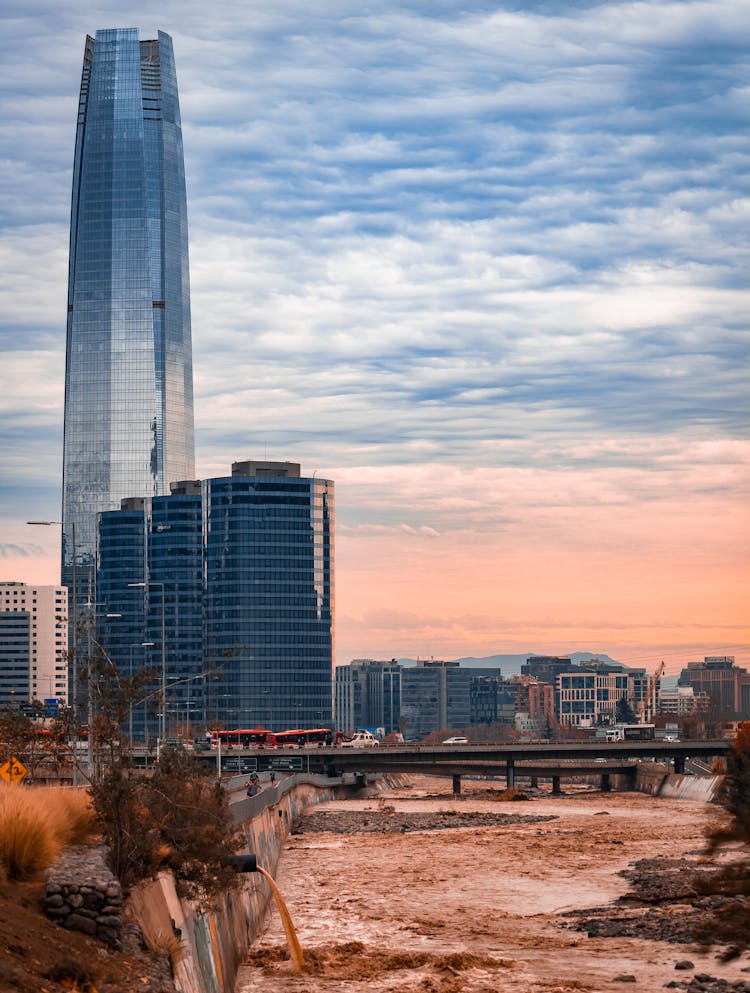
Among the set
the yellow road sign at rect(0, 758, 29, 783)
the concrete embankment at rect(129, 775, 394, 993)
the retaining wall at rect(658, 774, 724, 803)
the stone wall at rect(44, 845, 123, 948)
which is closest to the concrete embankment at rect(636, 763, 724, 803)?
the retaining wall at rect(658, 774, 724, 803)

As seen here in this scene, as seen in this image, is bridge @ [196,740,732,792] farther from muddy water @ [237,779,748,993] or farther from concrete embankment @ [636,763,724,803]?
muddy water @ [237,779,748,993]

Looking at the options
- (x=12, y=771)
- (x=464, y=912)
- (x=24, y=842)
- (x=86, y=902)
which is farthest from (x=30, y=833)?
(x=464, y=912)

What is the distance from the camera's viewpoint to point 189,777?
1686 inches

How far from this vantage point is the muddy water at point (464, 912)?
44469mm

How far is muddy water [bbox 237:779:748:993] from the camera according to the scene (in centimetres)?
4447

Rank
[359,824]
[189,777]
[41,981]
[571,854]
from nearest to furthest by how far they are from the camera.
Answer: [41,981] < [189,777] < [571,854] < [359,824]

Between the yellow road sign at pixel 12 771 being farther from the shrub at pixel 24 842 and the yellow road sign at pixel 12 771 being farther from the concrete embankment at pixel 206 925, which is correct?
the shrub at pixel 24 842

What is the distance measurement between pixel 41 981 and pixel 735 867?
1093 centimetres

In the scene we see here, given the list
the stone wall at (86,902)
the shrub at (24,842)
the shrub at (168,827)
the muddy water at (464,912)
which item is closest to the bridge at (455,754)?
the muddy water at (464,912)

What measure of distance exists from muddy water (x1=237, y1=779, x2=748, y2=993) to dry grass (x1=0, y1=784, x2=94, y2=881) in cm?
1063

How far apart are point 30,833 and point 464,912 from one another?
35.5 metres

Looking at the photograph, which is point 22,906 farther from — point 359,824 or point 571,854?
point 359,824

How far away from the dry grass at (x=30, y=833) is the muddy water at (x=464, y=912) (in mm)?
10634

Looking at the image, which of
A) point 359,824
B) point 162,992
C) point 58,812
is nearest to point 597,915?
point 58,812
